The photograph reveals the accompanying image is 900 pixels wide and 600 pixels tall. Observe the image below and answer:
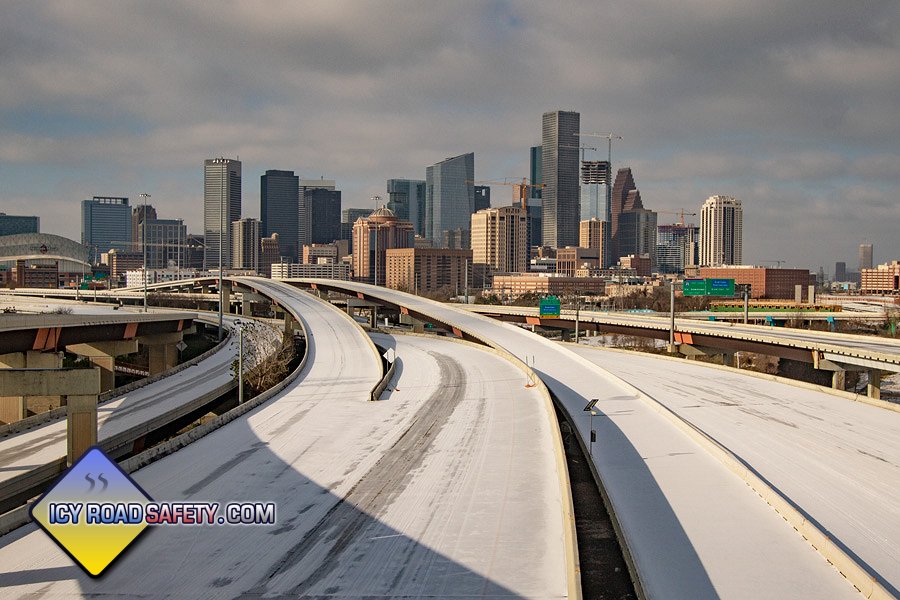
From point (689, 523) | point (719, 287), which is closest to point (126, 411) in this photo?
point (689, 523)

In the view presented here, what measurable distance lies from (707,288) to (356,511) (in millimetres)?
59087

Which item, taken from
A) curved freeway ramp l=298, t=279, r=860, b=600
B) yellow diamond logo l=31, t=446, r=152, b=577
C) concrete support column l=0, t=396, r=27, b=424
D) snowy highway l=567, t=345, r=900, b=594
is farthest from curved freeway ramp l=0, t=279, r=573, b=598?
concrete support column l=0, t=396, r=27, b=424

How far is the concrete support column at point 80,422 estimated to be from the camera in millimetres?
27359

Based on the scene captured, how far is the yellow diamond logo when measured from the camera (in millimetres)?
16922

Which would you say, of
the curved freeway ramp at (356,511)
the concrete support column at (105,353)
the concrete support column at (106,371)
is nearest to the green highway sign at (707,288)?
the curved freeway ramp at (356,511)

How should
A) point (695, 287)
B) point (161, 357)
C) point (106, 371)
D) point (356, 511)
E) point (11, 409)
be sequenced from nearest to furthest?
1. point (356, 511)
2. point (11, 409)
3. point (106, 371)
4. point (161, 357)
5. point (695, 287)

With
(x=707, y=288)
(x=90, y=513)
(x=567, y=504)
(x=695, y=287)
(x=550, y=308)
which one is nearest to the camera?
(x=90, y=513)

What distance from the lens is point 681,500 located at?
2308 centimetres

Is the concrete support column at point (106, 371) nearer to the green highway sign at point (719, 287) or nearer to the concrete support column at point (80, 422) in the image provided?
the concrete support column at point (80, 422)

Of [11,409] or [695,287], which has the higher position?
[695,287]

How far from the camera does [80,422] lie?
27.6m

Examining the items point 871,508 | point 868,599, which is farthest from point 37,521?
point 871,508

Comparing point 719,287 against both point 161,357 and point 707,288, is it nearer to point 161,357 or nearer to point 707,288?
point 707,288

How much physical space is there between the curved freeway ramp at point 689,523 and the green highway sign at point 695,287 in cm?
3766
